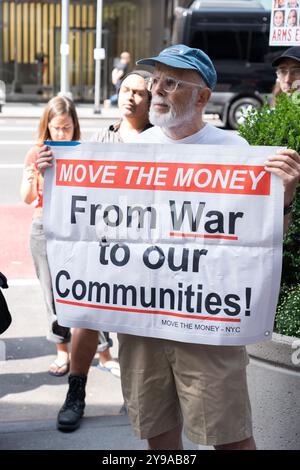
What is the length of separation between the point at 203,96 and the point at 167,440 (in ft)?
4.46

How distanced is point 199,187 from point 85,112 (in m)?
21.0

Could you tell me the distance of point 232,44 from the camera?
20.0 meters

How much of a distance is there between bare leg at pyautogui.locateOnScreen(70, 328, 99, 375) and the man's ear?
1591mm

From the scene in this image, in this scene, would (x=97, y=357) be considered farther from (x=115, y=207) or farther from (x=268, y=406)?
(x=115, y=207)

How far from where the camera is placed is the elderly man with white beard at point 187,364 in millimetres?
2975

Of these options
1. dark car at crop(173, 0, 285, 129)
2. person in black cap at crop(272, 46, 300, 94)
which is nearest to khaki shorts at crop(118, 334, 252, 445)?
person in black cap at crop(272, 46, 300, 94)

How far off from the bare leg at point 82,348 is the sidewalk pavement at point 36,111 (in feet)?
58.9

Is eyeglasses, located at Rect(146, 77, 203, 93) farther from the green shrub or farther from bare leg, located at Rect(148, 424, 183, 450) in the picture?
bare leg, located at Rect(148, 424, 183, 450)

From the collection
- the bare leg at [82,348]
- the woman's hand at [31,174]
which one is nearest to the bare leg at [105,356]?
the bare leg at [82,348]

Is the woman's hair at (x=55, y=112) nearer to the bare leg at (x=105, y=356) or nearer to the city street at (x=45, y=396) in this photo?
the bare leg at (x=105, y=356)

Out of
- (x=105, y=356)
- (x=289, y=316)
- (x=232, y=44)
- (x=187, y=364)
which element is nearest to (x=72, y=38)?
(x=232, y=44)

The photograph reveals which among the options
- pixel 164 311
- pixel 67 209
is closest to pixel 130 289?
pixel 164 311

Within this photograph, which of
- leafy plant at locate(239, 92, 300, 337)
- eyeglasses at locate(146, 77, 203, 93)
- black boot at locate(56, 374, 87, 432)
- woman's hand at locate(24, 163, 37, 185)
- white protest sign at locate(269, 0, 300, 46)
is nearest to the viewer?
eyeglasses at locate(146, 77, 203, 93)

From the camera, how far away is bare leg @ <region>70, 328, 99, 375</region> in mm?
4230
